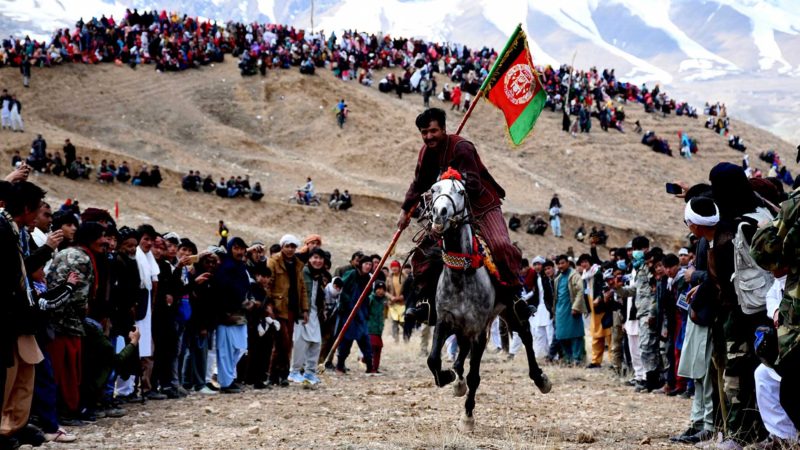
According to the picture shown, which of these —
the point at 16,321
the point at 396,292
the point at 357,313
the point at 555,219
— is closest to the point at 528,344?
the point at 16,321

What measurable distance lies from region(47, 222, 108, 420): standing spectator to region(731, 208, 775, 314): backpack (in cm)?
567

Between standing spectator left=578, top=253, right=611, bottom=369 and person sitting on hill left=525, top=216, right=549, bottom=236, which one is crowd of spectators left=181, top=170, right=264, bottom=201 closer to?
person sitting on hill left=525, top=216, right=549, bottom=236

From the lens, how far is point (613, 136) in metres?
58.8

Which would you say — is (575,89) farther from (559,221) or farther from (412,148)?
(559,221)

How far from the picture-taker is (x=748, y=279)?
763cm

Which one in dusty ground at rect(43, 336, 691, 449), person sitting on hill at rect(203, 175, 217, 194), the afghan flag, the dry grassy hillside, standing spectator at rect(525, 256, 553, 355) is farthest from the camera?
person sitting on hill at rect(203, 175, 217, 194)

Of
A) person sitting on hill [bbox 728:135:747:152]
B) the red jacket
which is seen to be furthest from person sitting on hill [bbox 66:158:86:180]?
person sitting on hill [bbox 728:135:747:152]

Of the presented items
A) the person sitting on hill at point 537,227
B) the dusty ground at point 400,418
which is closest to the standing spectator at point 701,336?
the dusty ground at point 400,418

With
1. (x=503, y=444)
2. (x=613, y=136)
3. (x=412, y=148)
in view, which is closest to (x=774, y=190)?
(x=503, y=444)

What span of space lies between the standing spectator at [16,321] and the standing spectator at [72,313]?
167cm

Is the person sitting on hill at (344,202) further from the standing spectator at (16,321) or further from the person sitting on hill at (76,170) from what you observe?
the standing spectator at (16,321)

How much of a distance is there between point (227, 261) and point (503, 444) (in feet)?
18.4

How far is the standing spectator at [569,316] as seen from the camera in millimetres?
17656

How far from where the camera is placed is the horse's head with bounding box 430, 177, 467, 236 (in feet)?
29.3
